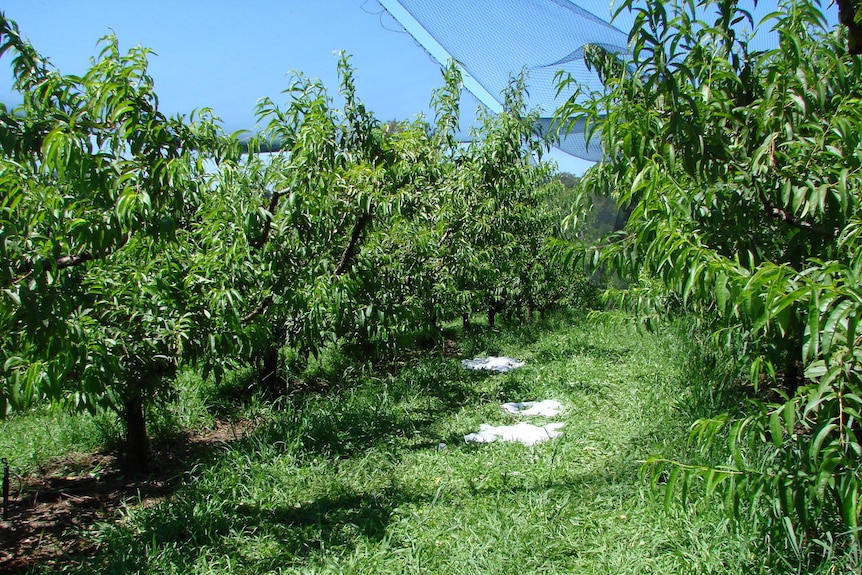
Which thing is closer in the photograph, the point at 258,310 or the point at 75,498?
the point at 75,498

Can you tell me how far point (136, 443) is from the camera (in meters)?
3.71

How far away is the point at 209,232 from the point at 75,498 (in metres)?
1.54

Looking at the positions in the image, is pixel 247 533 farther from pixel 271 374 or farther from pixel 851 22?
pixel 851 22

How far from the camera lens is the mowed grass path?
7.87 ft

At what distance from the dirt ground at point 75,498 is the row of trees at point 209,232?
0.23 meters

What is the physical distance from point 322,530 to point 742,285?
1.94 metres

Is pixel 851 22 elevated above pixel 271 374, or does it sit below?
above

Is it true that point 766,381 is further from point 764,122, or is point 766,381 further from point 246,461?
point 246,461

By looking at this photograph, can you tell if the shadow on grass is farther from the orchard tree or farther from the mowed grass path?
the orchard tree

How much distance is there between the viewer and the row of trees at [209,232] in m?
2.07

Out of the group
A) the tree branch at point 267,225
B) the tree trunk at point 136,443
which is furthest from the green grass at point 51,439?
the tree branch at point 267,225

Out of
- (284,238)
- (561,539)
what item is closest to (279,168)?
(284,238)

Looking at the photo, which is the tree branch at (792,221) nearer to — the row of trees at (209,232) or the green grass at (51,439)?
the row of trees at (209,232)

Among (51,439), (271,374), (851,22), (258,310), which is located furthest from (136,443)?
(851,22)
